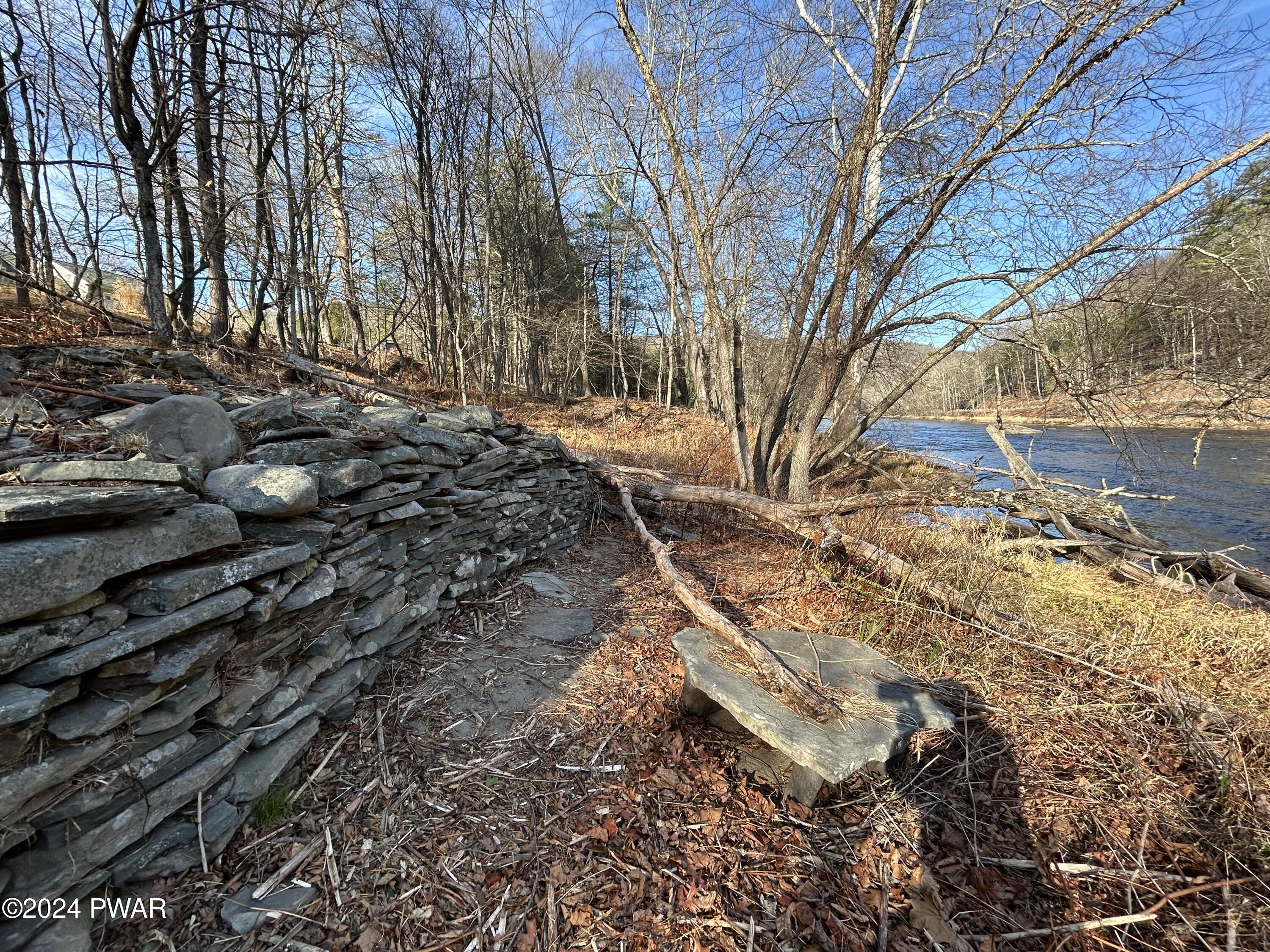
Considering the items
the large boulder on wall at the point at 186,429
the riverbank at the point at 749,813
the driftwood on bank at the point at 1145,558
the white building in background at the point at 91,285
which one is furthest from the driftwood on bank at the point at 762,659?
the white building in background at the point at 91,285

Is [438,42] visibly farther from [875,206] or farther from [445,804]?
[445,804]

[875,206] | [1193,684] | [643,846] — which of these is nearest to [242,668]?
[643,846]

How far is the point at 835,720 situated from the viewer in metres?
2.21

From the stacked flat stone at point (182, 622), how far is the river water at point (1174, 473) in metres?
5.34

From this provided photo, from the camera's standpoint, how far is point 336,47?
7977 millimetres

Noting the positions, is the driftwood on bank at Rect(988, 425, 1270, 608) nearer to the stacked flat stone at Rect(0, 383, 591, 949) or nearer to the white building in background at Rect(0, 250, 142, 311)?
the stacked flat stone at Rect(0, 383, 591, 949)

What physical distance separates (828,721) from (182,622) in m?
2.49

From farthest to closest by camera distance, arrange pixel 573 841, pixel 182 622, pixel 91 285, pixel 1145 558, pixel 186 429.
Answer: pixel 91 285
pixel 1145 558
pixel 186 429
pixel 573 841
pixel 182 622

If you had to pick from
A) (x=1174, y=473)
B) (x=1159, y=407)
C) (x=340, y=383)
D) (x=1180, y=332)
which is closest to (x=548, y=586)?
(x=340, y=383)

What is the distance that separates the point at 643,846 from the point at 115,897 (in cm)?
167

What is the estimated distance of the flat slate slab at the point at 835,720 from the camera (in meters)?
2.01

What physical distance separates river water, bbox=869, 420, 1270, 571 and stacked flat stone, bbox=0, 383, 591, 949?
5342 millimetres

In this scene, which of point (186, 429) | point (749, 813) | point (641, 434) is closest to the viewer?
point (749, 813)

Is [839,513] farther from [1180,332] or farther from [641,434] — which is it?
[641,434]
